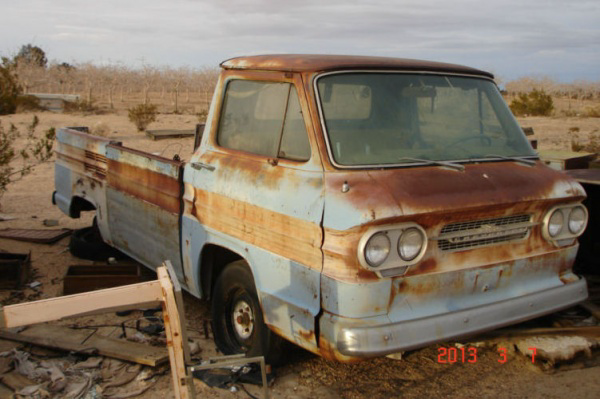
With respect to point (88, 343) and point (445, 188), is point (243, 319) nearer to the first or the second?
point (88, 343)

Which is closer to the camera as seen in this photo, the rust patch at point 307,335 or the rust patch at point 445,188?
the rust patch at point 445,188

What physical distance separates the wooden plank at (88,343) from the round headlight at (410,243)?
76.4 inches

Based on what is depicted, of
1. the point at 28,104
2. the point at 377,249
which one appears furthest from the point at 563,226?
the point at 28,104

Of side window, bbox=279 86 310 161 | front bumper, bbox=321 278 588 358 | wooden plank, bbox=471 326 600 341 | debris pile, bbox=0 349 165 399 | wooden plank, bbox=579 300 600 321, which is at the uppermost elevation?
side window, bbox=279 86 310 161

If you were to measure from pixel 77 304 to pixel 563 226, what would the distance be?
2.98 meters

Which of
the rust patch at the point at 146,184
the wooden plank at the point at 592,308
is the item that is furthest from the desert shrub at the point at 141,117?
the wooden plank at the point at 592,308

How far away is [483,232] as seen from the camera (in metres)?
3.63

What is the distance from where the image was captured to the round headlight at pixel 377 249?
321cm

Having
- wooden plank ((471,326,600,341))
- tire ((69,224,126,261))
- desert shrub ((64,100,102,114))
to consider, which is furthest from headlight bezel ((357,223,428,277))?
desert shrub ((64,100,102,114))

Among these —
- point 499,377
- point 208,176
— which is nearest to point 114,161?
point 208,176

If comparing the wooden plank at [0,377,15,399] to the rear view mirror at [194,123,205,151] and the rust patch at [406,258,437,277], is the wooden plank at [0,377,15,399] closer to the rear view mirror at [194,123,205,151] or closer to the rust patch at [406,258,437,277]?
the rear view mirror at [194,123,205,151]

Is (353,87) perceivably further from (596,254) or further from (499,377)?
(596,254)

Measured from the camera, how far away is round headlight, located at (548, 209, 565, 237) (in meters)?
3.92

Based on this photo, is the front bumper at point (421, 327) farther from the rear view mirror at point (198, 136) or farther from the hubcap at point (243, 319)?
the rear view mirror at point (198, 136)
